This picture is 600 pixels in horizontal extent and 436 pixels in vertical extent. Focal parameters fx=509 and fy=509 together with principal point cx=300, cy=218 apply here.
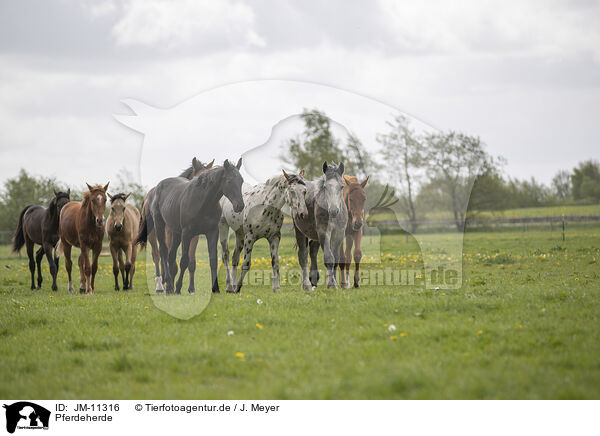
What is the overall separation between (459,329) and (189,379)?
3488 millimetres

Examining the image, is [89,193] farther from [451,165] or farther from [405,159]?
[451,165]

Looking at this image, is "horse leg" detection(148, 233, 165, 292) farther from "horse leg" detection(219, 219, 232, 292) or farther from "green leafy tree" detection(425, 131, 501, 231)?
"green leafy tree" detection(425, 131, 501, 231)

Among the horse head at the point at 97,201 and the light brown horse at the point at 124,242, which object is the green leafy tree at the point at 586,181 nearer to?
the light brown horse at the point at 124,242

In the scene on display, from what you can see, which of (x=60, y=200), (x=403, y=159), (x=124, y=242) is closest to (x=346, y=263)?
(x=403, y=159)

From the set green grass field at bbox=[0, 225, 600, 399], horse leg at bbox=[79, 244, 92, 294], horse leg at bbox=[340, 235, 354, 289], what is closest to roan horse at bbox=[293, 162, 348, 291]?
horse leg at bbox=[340, 235, 354, 289]

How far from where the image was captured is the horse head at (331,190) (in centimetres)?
1027

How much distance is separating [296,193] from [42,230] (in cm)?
829

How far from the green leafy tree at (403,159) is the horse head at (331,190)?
2512 mm

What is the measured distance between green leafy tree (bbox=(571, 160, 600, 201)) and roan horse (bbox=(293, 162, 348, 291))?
151 feet

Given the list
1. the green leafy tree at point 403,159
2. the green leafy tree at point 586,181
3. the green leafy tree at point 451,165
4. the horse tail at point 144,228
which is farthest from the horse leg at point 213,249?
the green leafy tree at point 586,181

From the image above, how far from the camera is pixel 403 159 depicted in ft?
41.8

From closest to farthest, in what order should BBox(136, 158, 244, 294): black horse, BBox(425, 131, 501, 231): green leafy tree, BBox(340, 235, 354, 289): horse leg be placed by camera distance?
BBox(136, 158, 244, 294): black horse
BBox(340, 235, 354, 289): horse leg
BBox(425, 131, 501, 231): green leafy tree
